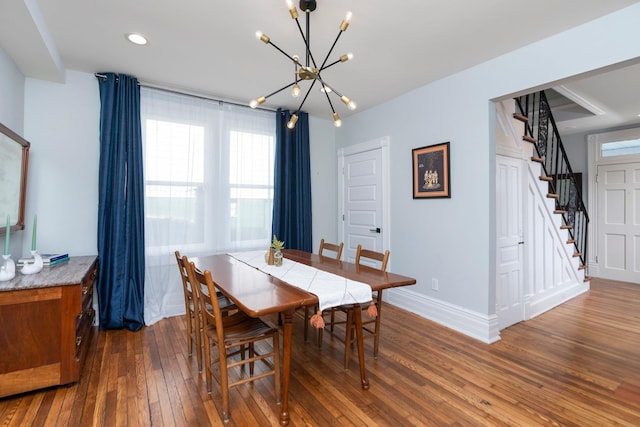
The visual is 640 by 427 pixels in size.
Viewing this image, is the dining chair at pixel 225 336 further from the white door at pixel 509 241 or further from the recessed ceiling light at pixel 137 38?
the white door at pixel 509 241

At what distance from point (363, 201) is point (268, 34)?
2513 millimetres

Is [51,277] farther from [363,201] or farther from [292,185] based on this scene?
[363,201]

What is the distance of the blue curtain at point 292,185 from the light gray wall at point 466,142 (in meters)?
1.13

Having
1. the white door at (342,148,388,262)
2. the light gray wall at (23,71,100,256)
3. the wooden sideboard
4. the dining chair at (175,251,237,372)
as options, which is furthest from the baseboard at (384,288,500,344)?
the light gray wall at (23,71,100,256)

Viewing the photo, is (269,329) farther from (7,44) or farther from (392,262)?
(7,44)

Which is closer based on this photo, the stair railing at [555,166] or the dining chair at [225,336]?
the dining chair at [225,336]

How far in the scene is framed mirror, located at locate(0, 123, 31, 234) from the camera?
2307mm

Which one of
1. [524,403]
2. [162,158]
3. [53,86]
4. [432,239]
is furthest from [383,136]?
[53,86]

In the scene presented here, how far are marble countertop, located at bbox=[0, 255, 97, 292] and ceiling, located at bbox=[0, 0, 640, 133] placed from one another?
1742 mm

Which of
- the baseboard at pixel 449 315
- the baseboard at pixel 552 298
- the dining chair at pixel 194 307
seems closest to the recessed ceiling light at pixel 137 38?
the dining chair at pixel 194 307

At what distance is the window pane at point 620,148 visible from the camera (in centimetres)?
508

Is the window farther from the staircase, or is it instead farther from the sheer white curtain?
the staircase

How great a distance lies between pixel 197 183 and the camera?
3.62m

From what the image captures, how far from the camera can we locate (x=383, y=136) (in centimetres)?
401
